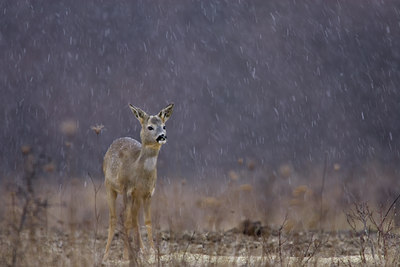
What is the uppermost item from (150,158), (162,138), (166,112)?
(166,112)

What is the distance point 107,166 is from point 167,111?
1.65 metres

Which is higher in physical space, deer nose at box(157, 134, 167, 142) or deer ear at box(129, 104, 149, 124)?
deer ear at box(129, 104, 149, 124)

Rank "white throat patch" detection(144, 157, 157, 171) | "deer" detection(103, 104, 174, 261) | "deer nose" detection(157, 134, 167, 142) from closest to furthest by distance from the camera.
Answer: "deer nose" detection(157, 134, 167, 142) < "deer" detection(103, 104, 174, 261) < "white throat patch" detection(144, 157, 157, 171)

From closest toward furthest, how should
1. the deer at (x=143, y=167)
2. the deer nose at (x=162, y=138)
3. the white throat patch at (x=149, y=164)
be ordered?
the deer nose at (x=162, y=138) → the deer at (x=143, y=167) → the white throat patch at (x=149, y=164)

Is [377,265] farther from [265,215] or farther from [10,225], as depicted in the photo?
[10,225]

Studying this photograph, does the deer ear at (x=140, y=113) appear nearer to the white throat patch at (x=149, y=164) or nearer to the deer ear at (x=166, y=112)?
the deer ear at (x=166, y=112)

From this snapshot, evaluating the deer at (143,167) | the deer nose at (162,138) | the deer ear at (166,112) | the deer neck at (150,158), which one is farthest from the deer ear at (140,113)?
the deer nose at (162,138)

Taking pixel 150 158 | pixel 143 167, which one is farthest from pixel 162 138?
pixel 143 167

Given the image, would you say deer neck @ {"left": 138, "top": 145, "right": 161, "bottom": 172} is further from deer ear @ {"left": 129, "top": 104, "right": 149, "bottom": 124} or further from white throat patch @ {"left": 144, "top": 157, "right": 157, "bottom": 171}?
deer ear @ {"left": 129, "top": 104, "right": 149, "bottom": 124}

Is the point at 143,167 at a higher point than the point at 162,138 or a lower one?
lower

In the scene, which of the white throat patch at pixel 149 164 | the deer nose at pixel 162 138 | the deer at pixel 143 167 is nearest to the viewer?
the deer nose at pixel 162 138

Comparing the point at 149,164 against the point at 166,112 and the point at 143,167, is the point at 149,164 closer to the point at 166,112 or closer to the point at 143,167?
the point at 143,167

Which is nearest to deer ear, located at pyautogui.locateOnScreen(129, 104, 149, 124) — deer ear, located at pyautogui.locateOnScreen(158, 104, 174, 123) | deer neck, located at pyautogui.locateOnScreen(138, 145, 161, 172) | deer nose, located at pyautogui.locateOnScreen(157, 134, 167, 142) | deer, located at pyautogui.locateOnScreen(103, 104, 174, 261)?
deer, located at pyautogui.locateOnScreen(103, 104, 174, 261)

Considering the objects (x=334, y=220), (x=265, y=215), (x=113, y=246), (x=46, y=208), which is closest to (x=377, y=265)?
(x=334, y=220)
